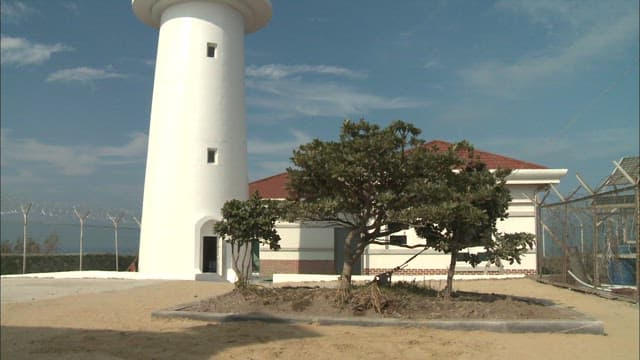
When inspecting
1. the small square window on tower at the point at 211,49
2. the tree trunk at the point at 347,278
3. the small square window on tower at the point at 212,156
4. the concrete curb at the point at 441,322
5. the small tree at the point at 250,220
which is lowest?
the concrete curb at the point at 441,322

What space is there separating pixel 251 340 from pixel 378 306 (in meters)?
2.78

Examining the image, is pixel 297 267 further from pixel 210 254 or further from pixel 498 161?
pixel 498 161

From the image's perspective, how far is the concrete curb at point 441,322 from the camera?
30.9 ft

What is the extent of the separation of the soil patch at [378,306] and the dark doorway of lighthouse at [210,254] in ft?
29.1

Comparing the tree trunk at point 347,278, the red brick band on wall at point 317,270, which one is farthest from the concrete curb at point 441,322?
the red brick band on wall at point 317,270

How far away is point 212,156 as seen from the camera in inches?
809

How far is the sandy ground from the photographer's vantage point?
24.1 feet

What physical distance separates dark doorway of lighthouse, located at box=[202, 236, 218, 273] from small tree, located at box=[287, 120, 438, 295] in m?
8.90

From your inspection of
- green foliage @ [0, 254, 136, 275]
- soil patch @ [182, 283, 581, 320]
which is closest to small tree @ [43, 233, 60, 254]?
green foliage @ [0, 254, 136, 275]

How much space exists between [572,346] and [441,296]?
356 centimetres

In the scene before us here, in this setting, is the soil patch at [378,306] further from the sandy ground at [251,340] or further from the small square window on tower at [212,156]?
the small square window on tower at [212,156]

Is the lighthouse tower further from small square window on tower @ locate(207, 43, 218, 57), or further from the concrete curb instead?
the concrete curb

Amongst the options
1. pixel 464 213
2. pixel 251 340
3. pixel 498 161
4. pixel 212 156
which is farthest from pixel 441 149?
pixel 251 340

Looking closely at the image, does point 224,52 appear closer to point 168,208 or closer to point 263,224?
point 168,208
